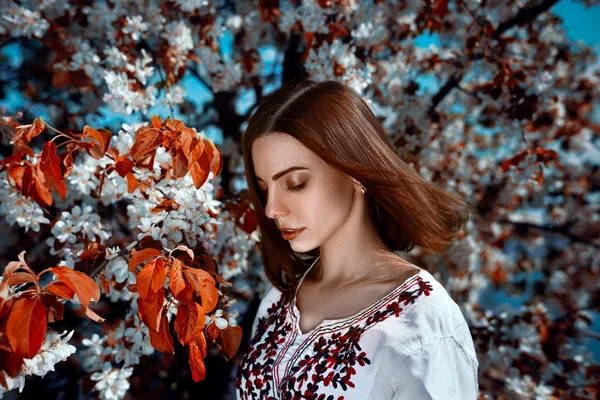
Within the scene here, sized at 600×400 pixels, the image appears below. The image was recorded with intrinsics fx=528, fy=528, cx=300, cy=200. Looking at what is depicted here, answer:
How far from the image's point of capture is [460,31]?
2828 millimetres

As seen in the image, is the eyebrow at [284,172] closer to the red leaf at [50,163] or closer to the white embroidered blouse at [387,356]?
the white embroidered blouse at [387,356]

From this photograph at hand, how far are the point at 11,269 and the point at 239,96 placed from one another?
1938 millimetres

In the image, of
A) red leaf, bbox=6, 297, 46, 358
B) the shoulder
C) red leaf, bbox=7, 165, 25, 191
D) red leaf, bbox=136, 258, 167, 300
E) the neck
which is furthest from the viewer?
the neck

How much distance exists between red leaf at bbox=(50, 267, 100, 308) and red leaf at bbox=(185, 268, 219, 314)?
169 millimetres

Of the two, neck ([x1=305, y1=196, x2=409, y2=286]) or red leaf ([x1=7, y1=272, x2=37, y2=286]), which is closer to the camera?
red leaf ([x1=7, y1=272, x2=37, y2=286])

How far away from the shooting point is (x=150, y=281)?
3.03 ft

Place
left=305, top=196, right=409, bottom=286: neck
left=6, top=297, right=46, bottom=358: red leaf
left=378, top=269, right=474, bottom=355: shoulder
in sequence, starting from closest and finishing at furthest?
left=6, top=297, right=46, bottom=358: red leaf
left=378, top=269, right=474, bottom=355: shoulder
left=305, top=196, right=409, bottom=286: neck

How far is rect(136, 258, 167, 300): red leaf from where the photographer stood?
3.01ft

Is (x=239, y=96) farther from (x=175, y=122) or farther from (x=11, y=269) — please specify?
(x=11, y=269)

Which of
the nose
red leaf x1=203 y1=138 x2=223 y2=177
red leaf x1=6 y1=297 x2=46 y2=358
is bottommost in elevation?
red leaf x1=6 y1=297 x2=46 y2=358

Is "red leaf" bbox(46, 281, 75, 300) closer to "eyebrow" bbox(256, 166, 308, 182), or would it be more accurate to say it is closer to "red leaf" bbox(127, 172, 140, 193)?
"red leaf" bbox(127, 172, 140, 193)

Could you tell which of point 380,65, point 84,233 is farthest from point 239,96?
point 84,233

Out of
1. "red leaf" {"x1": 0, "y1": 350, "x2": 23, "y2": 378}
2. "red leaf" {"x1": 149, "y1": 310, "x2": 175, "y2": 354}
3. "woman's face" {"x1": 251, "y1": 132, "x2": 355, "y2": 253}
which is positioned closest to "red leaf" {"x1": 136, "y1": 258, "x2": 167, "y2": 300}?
"red leaf" {"x1": 149, "y1": 310, "x2": 175, "y2": 354}

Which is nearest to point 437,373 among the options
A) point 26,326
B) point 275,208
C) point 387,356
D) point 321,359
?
point 387,356
